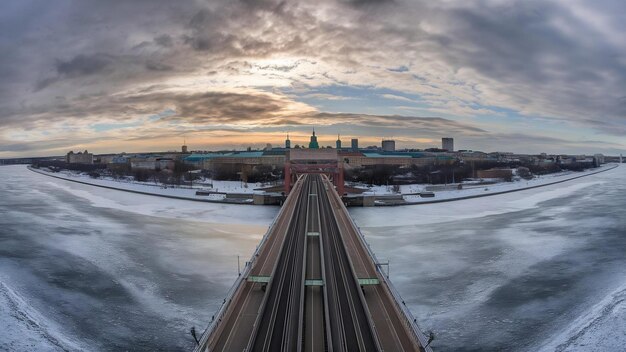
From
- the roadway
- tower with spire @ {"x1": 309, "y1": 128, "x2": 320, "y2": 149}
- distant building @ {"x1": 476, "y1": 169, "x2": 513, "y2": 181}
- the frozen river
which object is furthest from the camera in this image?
tower with spire @ {"x1": 309, "y1": 128, "x2": 320, "y2": 149}

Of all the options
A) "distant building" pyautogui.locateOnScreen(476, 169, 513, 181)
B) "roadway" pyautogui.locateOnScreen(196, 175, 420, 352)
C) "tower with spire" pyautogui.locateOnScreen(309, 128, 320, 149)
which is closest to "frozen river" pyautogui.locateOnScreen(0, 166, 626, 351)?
"roadway" pyautogui.locateOnScreen(196, 175, 420, 352)

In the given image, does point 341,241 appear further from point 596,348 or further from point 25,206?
point 25,206

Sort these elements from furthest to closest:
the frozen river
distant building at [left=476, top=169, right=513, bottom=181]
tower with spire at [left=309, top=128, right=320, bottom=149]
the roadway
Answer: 1. tower with spire at [left=309, top=128, right=320, bottom=149]
2. distant building at [left=476, top=169, right=513, bottom=181]
3. the frozen river
4. the roadway

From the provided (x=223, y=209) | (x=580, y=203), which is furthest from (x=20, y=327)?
(x=580, y=203)

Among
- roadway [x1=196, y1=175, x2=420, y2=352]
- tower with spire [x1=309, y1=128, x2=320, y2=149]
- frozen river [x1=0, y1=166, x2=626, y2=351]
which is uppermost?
tower with spire [x1=309, y1=128, x2=320, y2=149]

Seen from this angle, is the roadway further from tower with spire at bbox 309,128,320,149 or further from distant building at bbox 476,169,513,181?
tower with spire at bbox 309,128,320,149

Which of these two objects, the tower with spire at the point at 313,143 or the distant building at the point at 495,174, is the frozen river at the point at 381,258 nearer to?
the distant building at the point at 495,174

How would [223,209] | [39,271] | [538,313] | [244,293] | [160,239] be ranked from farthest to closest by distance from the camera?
[223,209], [160,239], [39,271], [538,313], [244,293]

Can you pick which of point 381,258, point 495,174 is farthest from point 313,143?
point 381,258

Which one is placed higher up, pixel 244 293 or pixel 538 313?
pixel 244 293
